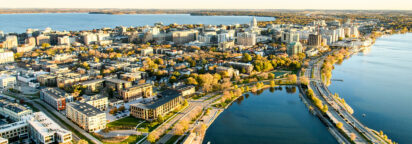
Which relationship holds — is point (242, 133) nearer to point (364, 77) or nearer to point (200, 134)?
point (200, 134)

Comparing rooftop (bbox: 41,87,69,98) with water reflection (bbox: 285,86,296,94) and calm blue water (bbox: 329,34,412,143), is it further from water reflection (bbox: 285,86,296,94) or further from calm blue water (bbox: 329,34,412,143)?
calm blue water (bbox: 329,34,412,143)

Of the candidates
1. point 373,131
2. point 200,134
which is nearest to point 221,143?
point 200,134

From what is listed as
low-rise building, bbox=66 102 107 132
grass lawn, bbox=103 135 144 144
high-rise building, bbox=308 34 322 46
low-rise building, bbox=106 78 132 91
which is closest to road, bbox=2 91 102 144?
low-rise building, bbox=66 102 107 132

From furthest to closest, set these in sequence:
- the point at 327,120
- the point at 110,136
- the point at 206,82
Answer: the point at 206,82, the point at 327,120, the point at 110,136

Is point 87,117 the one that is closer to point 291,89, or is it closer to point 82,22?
point 291,89

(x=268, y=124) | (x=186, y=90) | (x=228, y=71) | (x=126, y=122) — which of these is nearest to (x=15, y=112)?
(x=126, y=122)

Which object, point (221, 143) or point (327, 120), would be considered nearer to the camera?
point (221, 143)
